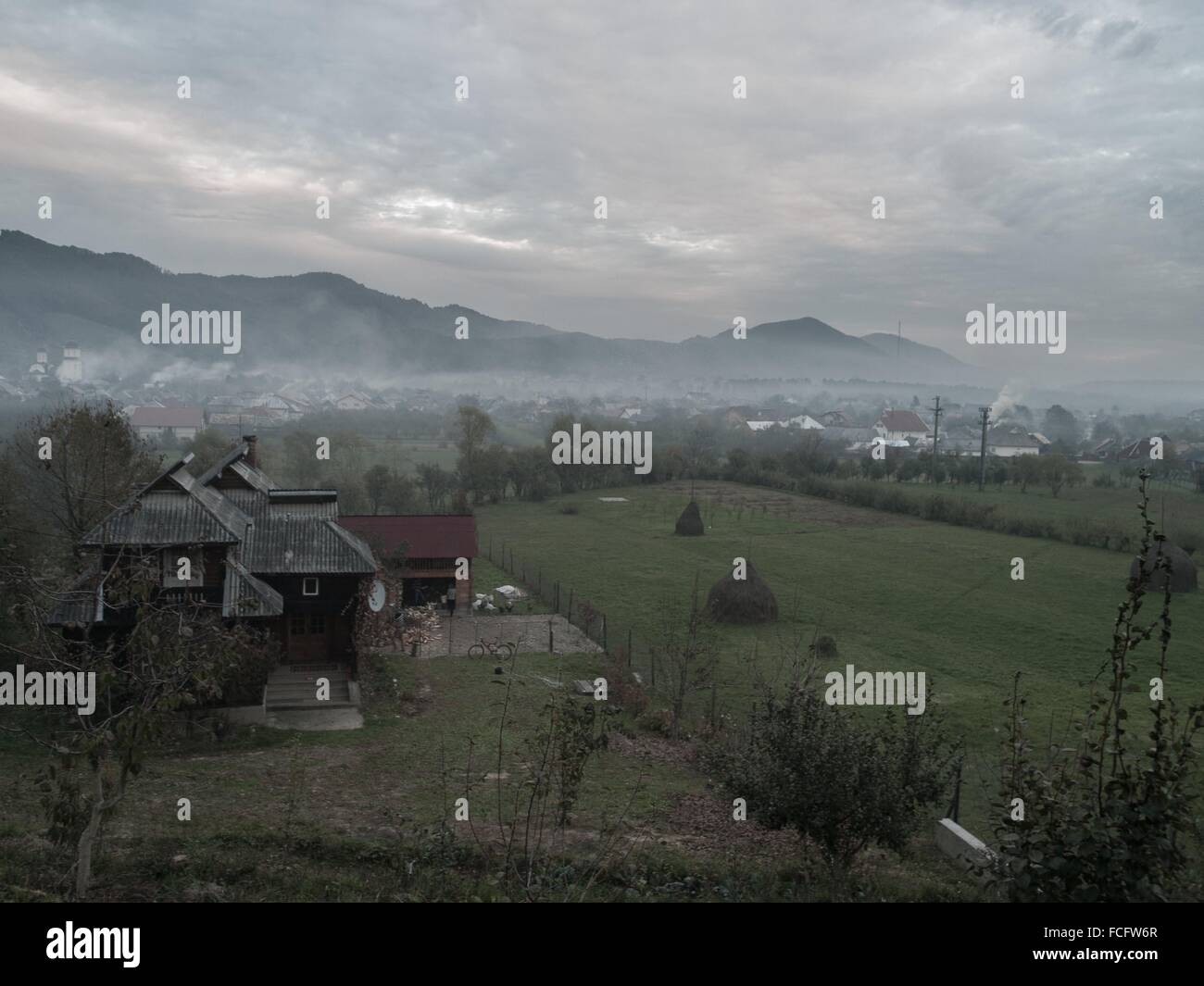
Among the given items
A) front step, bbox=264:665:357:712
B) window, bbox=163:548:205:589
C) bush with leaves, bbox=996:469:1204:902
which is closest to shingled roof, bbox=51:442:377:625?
window, bbox=163:548:205:589

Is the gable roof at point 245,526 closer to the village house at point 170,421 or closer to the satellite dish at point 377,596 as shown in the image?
the satellite dish at point 377,596

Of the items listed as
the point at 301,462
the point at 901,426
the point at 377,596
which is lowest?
the point at 377,596

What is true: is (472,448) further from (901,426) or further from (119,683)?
(901,426)

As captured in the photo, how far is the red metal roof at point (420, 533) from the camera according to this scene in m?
31.0

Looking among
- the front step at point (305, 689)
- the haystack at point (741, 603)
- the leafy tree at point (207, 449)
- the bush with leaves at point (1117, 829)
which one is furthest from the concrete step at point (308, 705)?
the leafy tree at point (207, 449)

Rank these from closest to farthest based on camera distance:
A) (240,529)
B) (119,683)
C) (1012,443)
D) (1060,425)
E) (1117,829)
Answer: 1. (1117,829)
2. (119,683)
3. (240,529)
4. (1012,443)
5. (1060,425)

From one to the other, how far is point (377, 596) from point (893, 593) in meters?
21.3

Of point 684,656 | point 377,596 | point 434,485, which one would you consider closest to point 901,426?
point 434,485

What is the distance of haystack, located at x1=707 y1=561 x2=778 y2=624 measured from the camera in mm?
29141

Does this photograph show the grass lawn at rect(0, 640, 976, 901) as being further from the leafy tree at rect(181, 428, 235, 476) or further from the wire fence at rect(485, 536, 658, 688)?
the leafy tree at rect(181, 428, 235, 476)

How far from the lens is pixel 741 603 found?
2920 cm

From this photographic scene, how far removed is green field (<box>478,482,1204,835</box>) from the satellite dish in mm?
7066

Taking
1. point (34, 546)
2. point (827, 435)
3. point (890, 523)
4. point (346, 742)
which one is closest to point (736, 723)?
point (346, 742)
